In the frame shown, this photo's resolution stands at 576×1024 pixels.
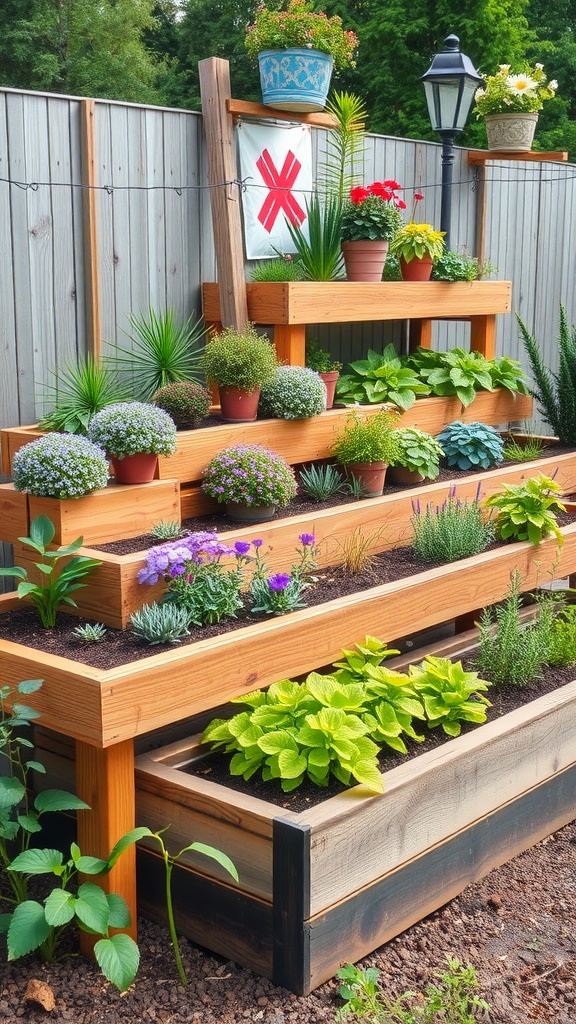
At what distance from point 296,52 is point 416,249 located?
40.6 inches

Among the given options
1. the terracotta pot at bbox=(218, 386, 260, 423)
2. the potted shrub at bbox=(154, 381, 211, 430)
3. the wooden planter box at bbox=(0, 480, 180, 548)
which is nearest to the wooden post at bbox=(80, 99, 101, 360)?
the potted shrub at bbox=(154, 381, 211, 430)

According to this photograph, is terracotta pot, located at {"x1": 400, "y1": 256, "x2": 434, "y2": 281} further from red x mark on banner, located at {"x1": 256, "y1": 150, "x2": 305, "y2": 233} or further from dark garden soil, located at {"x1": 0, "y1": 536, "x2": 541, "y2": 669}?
dark garden soil, located at {"x1": 0, "y1": 536, "x2": 541, "y2": 669}

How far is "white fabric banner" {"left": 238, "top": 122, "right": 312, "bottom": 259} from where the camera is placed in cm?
428

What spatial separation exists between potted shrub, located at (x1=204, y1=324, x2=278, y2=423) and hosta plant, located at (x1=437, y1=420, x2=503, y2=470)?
120 cm

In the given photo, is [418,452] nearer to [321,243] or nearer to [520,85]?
[321,243]

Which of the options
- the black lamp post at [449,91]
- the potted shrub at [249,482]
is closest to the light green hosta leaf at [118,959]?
the potted shrub at [249,482]

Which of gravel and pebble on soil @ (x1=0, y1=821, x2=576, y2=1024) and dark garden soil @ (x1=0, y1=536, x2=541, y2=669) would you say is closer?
gravel and pebble on soil @ (x1=0, y1=821, x2=576, y2=1024)

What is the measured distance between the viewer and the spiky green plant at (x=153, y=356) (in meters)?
3.92

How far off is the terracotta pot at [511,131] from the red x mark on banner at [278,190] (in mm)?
A: 1786

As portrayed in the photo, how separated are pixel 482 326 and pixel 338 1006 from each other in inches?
146

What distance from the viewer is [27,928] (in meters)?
2.38

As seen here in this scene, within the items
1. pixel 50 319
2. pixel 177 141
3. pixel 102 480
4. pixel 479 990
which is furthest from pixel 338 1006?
pixel 177 141

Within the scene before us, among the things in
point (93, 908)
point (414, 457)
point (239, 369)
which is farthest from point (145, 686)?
point (414, 457)

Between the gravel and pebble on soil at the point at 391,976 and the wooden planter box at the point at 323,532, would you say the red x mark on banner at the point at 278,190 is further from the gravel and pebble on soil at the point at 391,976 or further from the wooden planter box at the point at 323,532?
the gravel and pebble on soil at the point at 391,976
